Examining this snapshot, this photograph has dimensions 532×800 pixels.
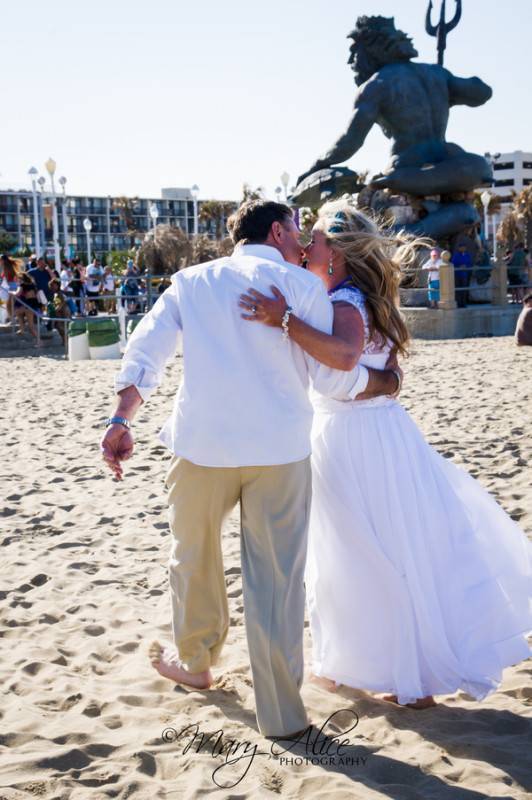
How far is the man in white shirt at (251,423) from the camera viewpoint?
9.05 ft

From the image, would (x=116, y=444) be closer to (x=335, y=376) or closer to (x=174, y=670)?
(x=335, y=376)

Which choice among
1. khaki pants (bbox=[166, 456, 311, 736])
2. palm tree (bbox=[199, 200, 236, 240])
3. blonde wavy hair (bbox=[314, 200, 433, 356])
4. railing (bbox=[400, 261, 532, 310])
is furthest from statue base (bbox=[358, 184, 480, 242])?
palm tree (bbox=[199, 200, 236, 240])

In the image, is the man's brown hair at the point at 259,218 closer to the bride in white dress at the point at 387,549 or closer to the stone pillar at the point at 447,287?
the bride in white dress at the point at 387,549

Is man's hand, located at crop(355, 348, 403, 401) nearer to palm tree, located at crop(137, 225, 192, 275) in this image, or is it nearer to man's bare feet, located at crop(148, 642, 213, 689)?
man's bare feet, located at crop(148, 642, 213, 689)

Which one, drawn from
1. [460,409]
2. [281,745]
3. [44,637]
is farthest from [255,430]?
[460,409]

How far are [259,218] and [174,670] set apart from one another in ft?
5.43

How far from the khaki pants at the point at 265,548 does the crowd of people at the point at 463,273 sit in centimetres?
1495

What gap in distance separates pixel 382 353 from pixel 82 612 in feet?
6.56

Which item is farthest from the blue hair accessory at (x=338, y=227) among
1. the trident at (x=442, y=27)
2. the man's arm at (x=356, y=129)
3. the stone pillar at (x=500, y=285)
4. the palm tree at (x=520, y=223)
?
the palm tree at (x=520, y=223)

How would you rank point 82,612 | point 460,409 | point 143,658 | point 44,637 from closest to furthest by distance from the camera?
point 143,658 < point 44,637 < point 82,612 < point 460,409

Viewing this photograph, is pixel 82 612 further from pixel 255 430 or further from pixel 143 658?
pixel 255 430

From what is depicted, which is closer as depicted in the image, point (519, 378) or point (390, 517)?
point (390, 517)

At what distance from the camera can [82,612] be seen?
4266 mm

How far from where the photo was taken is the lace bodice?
3059mm
